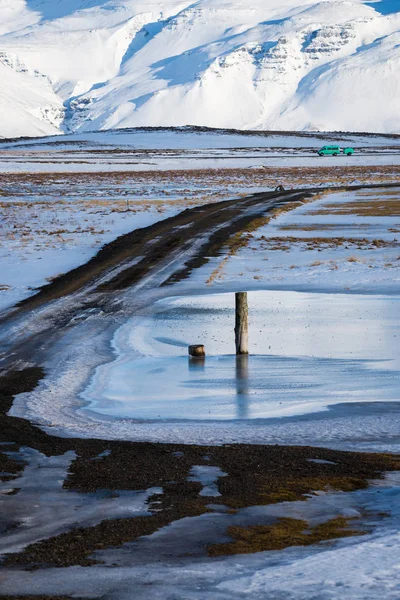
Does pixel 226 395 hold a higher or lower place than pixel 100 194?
lower

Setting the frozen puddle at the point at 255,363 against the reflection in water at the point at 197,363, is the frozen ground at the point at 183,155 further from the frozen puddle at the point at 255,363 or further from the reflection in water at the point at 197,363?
the reflection in water at the point at 197,363

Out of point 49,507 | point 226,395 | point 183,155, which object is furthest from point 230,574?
point 183,155

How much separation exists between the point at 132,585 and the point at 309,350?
10.3 metres

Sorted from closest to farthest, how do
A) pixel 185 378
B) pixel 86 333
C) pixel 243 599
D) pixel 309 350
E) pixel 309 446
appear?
1. pixel 243 599
2. pixel 309 446
3. pixel 185 378
4. pixel 309 350
5. pixel 86 333

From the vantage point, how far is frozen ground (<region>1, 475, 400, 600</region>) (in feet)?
22.8

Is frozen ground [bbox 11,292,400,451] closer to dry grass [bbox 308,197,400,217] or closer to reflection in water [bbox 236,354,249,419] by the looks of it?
reflection in water [bbox 236,354,249,419]

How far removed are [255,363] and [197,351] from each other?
1031mm

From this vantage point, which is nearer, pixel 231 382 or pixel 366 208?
pixel 231 382

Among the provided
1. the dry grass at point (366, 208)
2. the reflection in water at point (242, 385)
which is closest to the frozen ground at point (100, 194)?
the dry grass at point (366, 208)

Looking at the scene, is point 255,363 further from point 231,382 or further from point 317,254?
point 317,254

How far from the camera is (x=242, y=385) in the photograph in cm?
1469

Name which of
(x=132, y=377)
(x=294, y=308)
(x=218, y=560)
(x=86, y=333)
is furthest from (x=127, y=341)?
(x=218, y=560)

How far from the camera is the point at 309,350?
56.3 ft

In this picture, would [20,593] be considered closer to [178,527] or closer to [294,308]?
[178,527]
